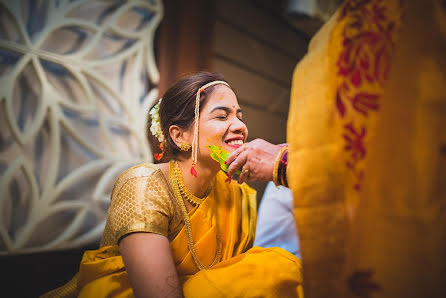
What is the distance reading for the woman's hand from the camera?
2.54 feet

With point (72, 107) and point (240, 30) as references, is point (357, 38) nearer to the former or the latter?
point (72, 107)

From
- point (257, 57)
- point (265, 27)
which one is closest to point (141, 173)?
point (257, 57)

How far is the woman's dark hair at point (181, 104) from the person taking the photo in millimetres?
1028

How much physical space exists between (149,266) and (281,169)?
459 mm

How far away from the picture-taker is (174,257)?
Answer: 2.96 feet

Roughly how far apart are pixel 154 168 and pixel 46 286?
0.72 m

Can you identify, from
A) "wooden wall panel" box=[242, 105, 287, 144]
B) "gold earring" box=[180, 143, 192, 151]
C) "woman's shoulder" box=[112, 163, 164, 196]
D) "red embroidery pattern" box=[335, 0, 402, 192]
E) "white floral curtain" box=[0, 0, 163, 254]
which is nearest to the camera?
"red embroidery pattern" box=[335, 0, 402, 192]

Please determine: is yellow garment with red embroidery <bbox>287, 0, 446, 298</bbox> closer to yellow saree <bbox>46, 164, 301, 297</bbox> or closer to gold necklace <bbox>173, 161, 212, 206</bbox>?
yellow saree <bbox>46, 164, 301, 297</bbox>

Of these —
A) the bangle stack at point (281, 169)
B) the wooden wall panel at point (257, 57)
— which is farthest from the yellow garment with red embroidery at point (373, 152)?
the wooden wall panel at point (257, 57)

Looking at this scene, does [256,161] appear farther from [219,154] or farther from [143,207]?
[143,207]

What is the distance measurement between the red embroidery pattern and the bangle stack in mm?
306

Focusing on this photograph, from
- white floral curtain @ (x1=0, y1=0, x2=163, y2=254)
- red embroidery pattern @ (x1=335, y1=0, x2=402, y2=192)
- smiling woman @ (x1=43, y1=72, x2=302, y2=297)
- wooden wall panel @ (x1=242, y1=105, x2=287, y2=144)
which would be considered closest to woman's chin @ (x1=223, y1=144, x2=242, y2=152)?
smiling woman @ (x1=43, y1=72, x2=302, y2=297)

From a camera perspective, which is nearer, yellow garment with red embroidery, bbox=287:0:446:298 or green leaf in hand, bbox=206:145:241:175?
yellow garment with red embroidery, bbox=287:0:446:298

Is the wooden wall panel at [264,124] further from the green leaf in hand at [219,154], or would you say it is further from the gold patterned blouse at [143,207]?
the gold patterned blouse at [143,207]
